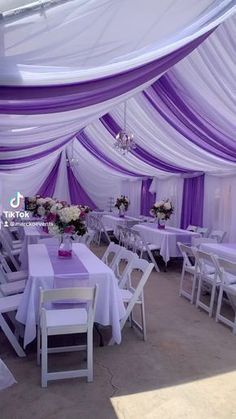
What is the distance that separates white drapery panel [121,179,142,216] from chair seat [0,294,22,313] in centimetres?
824

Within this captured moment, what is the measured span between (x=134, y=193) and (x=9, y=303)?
880cm

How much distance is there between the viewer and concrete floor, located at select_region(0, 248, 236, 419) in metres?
2.42

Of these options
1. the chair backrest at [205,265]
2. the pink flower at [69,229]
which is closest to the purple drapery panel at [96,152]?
the chair backrest at [205,265]

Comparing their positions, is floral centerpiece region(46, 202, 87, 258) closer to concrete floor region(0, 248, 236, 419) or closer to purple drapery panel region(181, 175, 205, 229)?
concrete floor region(0, 248, 236, 419)

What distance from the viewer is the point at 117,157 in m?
8.86

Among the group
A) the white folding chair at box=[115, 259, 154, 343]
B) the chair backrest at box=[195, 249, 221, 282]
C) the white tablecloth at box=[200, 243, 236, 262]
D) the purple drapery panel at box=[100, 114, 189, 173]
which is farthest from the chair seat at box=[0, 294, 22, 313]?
the purple drapery panel at box=[100, 114, 189, 173]

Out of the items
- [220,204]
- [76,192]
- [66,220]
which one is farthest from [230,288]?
[76,192]

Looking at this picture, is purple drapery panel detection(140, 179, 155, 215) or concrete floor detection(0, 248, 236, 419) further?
purple drapery panel detection(140, 179, 155, 215)

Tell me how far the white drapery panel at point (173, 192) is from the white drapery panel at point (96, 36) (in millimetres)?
6573

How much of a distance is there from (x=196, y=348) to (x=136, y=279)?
2549mm

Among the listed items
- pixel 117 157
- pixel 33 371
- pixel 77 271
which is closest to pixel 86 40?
pixel 77 271

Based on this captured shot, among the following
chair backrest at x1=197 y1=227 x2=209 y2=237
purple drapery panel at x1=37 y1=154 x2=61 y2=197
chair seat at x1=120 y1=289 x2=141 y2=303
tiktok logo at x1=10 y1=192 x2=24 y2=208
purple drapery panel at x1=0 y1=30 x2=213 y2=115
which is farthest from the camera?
purple drapery panel at x1=37 y1=154 x2=61 y2=197

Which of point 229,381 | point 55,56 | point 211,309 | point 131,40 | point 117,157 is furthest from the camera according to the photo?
point 117,157

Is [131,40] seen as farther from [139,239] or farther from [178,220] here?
[178,220]
